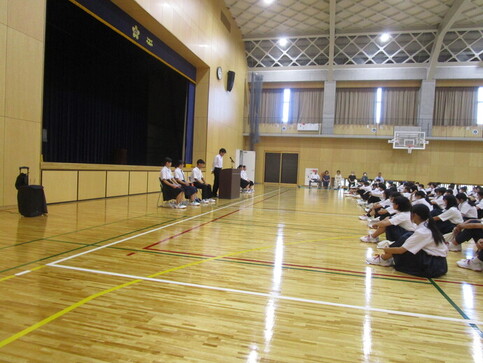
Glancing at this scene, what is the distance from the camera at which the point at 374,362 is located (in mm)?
1805

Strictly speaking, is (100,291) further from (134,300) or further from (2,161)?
(2,161)

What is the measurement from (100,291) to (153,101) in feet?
34.6

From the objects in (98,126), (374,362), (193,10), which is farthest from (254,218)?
(193,10)

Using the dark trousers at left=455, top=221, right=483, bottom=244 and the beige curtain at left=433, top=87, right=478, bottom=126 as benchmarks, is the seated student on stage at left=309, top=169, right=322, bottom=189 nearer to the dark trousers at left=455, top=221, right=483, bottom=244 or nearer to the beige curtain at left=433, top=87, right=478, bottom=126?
the beige curtain at left=433, top=87, right=478, bottom=126

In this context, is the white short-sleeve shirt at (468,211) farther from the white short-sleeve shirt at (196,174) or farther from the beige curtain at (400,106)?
the beige curtain at (400,106)

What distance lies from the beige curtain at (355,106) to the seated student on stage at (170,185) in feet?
48.1

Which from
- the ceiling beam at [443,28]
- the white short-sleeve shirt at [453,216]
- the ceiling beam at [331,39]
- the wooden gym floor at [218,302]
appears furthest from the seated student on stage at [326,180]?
the wooden gym floor at [218,302]

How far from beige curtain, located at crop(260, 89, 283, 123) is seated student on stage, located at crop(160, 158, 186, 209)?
1398 centimetres

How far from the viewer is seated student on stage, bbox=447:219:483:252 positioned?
A: 430 centimetres

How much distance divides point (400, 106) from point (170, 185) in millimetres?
16516

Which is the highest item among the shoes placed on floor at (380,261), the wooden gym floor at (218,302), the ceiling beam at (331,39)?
the ceiling beam at (331,39)

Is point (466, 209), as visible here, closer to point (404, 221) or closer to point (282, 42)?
point (404, 221)

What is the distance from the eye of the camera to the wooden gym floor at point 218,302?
1877 millimetres

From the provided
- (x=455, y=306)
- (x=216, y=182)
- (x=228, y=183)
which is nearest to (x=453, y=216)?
(x=455, y=306)
